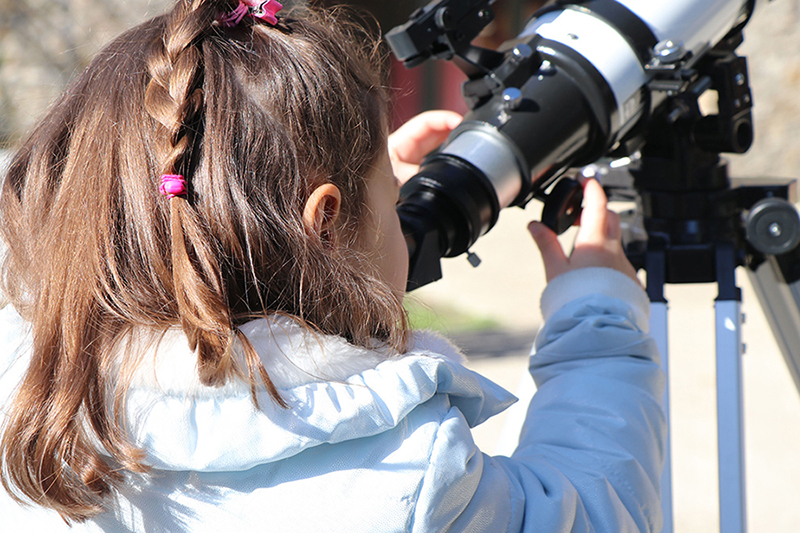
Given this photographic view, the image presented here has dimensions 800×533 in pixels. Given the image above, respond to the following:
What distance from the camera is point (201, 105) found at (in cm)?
60

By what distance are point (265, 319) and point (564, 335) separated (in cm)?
37

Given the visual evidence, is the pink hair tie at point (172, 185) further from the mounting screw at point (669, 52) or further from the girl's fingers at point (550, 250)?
the mounting screw at point (669, 52)

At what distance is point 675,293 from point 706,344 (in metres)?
0.48

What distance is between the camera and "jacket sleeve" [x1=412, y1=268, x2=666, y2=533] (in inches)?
23.7

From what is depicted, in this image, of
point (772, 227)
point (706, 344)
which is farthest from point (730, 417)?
point (706, 344)

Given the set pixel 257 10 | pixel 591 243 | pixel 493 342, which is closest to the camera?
pixel 257 10

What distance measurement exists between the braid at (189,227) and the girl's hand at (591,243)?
0.48 meters

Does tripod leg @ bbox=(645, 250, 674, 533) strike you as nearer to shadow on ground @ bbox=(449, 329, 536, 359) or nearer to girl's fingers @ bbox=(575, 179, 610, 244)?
girl's fingers @ bbox=(575, 179, 610, 244)

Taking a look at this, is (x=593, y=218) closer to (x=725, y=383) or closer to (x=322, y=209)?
(x=725, y=383)

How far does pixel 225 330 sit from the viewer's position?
0.57 metres

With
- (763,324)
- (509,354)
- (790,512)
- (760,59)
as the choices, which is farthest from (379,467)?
(760,59)

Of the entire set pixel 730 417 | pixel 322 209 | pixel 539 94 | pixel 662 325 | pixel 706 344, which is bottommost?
pixel 706 344

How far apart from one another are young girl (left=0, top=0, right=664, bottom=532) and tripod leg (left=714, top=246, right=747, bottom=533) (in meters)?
0.33

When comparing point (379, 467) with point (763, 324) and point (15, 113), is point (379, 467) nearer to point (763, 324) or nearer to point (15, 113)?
point (763, 324)
